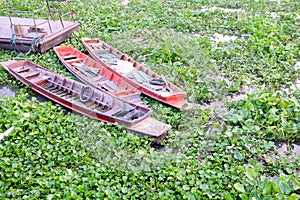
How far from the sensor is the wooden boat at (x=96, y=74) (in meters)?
4.88

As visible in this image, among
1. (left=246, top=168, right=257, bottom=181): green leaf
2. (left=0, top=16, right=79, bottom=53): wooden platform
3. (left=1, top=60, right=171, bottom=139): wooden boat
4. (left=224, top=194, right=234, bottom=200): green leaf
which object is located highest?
(left=0, top=16, right=79, bottom=53): wooden platform

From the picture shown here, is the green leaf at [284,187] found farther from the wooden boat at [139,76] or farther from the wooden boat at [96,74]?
the wooden boat at [96,74]

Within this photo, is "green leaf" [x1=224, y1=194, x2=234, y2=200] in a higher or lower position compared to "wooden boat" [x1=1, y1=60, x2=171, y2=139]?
lower

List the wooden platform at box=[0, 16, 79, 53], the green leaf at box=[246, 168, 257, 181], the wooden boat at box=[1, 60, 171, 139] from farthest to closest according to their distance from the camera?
1. the wooden platform at box=[0, 16, 79, 53]
2. the wooden boat at box=[1, 60, 171, 139]
3. the green leaf at box=[246, 168, 257, 181]

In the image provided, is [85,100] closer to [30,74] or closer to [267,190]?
[30,74]

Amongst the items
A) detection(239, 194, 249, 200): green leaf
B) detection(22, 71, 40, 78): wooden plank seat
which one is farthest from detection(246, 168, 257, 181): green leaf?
detection(22, 71, 40, 78): wooden plank seat

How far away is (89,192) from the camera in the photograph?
11.4 ft

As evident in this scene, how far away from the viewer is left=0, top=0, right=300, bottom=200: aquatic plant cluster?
3.56 meters

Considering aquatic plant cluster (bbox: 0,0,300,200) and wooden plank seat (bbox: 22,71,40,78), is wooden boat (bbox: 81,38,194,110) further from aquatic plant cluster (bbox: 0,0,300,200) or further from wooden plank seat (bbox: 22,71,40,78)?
wooden plank seat (bbox: 22,71,40,78)

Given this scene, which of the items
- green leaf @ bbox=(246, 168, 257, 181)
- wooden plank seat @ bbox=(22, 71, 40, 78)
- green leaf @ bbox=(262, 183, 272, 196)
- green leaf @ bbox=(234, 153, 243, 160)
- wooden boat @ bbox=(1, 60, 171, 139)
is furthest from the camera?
wooden plank seat @ bbox=(22, 71, 40, 78)

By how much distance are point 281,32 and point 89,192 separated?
17.5ft

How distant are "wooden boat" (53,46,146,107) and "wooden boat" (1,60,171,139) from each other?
7.8 inches

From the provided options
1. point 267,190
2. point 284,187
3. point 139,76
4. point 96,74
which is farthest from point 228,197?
point 96,74

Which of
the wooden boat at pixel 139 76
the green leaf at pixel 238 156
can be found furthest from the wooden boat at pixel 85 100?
the green leaf at pixel 238 156
